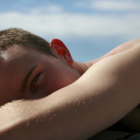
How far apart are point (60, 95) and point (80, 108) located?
8 cm

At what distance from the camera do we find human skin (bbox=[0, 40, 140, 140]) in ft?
2.45

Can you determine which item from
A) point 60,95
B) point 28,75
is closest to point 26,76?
point 28,75

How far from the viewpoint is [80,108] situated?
30.5 inches

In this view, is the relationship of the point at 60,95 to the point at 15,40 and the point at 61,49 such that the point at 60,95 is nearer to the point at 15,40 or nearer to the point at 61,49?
the point at 15,40

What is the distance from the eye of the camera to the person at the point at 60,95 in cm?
75

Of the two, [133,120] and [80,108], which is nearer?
[80,108]

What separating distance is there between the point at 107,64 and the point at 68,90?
0.69 ft

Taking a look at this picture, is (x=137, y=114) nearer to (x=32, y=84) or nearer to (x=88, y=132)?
(x=88, y=132)

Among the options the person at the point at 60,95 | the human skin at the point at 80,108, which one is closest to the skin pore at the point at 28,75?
the person at the point at 60,95

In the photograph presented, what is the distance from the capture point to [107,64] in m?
0.95

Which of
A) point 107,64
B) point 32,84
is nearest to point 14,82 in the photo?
point 32,84

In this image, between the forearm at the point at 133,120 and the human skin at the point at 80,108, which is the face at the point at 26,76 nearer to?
the human skin at the point at 80,108

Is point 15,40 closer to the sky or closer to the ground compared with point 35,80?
closer to the sky

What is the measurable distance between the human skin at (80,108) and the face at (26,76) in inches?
6.9
